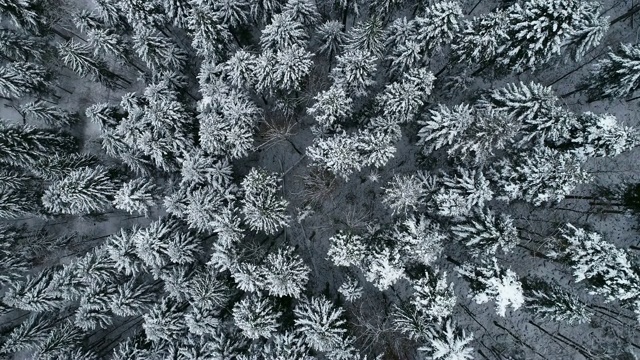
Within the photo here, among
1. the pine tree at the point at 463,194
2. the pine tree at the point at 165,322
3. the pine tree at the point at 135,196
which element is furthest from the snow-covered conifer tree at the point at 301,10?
the pine tree at the point at 165,322

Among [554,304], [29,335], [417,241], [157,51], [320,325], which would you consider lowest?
[29,335]

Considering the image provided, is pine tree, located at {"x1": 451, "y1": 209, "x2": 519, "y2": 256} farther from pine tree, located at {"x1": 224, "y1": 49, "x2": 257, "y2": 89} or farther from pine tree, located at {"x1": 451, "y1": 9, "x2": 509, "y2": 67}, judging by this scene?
pine tree, located at {"x1": 224, "y1": 49, "x2": 257, "y2": 89}

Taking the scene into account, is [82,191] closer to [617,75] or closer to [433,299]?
[433,299]

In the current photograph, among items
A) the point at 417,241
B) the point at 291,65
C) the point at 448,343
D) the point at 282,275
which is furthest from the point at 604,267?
the point at 291,65

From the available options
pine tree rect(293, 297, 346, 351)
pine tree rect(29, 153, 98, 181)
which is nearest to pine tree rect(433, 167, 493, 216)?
pine tree rect(293, 297, 346, 351)

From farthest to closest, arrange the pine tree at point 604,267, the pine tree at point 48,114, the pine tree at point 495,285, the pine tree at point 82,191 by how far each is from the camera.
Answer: the pine tree at point 48,114, the pine tree at point 82,191, the pine tree at point 604,267, the pine tree at point 495,285

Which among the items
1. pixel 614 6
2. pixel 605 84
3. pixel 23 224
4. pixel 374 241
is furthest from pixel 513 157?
pixel 23 224

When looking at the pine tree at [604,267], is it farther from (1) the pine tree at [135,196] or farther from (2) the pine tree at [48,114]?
(2) the pine tree at [48,114]
